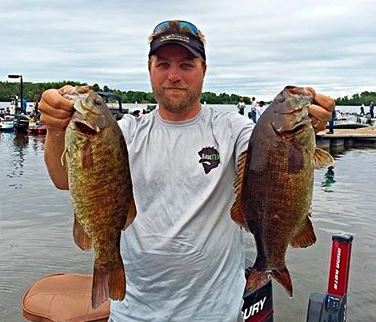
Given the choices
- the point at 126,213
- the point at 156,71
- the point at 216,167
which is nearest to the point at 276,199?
the point at 216,167

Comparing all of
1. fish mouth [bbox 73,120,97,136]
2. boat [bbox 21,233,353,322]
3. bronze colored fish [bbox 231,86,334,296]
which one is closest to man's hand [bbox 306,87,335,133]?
bronze colored fish [bbox 231,86,334,296]

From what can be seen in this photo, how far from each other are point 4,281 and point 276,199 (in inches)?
258

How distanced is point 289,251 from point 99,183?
7.52 meters

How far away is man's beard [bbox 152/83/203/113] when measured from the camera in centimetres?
284

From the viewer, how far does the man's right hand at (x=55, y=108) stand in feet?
7.85

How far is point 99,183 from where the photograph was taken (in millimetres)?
2434

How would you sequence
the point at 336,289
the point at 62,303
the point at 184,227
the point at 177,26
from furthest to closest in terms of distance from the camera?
the point at 336,289 < the point at 62,303 < the point at 177,26 < the point at 184,227

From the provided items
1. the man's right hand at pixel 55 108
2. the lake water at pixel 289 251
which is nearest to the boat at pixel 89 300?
the man's right hand at pixel 55 108

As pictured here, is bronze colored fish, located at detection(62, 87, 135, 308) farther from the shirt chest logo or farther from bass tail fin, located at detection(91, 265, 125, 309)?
the shirt chest logo

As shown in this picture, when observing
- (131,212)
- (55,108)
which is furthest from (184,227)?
(55,108)

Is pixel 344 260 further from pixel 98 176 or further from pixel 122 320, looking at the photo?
pixel 98 176

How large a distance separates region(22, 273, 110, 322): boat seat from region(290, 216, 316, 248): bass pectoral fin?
185cm

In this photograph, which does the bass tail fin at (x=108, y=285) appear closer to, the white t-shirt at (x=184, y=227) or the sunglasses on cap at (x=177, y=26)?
the white t-shirt at (x=184, y=227)

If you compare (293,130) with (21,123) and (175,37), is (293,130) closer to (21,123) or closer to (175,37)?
(175,37)
